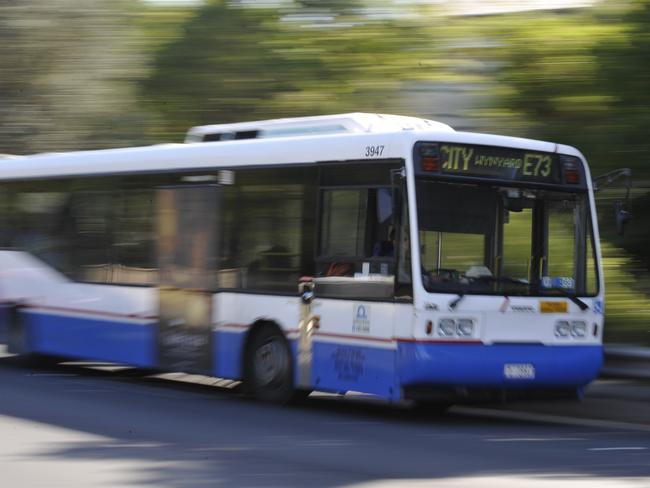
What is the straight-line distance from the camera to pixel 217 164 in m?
13.7

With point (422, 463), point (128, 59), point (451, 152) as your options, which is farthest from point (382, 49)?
point (422, 463)

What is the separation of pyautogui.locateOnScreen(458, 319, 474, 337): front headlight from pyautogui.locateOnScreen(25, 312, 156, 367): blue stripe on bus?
15.0 feet

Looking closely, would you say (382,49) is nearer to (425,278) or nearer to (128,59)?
(128,59)

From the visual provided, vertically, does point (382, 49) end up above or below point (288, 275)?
above

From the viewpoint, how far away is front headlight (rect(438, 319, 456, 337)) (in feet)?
36.6

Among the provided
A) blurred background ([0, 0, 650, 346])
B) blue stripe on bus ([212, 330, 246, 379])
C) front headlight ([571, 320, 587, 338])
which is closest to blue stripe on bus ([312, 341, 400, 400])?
blue stripe on bus ([212, 330, 246, 379])

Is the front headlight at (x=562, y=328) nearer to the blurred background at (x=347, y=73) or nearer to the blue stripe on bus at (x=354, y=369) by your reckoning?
the blue stripe on bus at (x=354, y=369)

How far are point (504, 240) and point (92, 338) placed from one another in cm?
616

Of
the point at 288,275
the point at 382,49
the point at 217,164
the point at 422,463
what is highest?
the point at 382,49

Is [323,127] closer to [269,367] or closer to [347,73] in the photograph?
[269,367]

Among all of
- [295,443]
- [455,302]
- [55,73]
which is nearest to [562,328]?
[455,302]

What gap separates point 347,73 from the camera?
2523 cm

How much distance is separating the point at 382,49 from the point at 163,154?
11630 millimetres

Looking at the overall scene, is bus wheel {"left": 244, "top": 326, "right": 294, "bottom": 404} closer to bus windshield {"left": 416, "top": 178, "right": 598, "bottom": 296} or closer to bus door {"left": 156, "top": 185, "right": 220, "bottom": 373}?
bus door {"left": 156, "top": 185, "right": 220, "bottom": 373}
